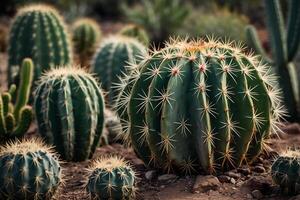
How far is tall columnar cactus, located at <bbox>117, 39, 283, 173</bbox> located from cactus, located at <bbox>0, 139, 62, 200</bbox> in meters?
0.77

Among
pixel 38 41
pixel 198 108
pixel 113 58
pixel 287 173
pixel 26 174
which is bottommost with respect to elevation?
pixel 287 173

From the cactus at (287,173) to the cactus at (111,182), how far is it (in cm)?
98

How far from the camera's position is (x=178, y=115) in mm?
4867

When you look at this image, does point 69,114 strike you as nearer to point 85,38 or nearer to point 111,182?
point 111,182

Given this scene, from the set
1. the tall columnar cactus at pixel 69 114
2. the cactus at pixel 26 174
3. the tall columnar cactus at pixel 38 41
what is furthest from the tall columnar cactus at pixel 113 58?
the cactus at pixel 26 174

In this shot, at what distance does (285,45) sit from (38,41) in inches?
110

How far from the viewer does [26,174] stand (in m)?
4.62

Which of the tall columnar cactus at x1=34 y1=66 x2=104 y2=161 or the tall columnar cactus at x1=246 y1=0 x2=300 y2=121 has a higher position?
the tall columnar cactus at x1=246 y1=0 x2=300 y2=121

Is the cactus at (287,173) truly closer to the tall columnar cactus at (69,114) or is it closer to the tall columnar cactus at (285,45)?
the tall columnar cactus at (69,114)

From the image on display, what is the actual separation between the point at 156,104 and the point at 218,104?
44 centimetres

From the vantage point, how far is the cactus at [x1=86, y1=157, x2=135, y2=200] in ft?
14.9

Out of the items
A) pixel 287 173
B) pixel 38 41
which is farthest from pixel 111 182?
pixel 38 41

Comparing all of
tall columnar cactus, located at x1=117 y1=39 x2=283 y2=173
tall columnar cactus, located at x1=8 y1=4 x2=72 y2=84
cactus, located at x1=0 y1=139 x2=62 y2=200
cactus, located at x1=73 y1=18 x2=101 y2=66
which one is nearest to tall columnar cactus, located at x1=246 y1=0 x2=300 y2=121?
tall columnar cactus, located at x1=8 y1=4 x2=72 y2=84

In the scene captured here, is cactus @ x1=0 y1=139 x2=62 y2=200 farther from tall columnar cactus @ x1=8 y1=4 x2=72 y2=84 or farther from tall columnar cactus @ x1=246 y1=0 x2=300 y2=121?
tall columnar cactus @ x1=246 y1=0 x2=300 y2=121
